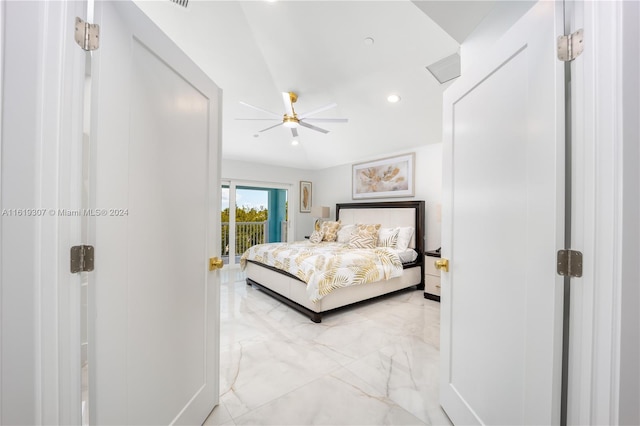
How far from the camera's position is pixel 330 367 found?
1.98 meters

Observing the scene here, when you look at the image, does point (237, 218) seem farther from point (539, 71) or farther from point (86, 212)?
point (539, 71)

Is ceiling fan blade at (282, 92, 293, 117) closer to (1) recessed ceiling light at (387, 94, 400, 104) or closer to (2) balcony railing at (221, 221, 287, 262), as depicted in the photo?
(1) recessed ceiling light at (387, 94, 400, 104)

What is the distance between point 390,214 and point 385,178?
76 centimetres

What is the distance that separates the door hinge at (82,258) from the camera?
0.77 metres

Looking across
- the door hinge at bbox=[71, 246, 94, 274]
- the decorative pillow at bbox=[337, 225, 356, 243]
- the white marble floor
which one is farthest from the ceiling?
the white marble floor

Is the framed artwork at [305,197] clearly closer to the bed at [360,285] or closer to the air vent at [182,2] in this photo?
the bed at [360,285]

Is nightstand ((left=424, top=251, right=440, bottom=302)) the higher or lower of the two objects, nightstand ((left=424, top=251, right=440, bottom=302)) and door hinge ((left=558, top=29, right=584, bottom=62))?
the lower

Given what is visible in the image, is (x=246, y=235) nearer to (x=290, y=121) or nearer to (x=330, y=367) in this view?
(x=290, y=121)

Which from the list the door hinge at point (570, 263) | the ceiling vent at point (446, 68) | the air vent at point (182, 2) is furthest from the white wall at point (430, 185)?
the air vent at point (182, 2)

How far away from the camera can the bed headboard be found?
4.28 metres

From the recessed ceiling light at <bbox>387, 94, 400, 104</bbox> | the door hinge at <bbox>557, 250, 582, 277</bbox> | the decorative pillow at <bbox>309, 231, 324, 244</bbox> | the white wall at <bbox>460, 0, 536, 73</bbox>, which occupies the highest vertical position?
the recessed ceiling light at <bbox>387, 94, 400, 104</bbox>

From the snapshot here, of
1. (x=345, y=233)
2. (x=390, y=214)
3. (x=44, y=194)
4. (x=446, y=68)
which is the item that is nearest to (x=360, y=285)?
(x=345, y=233)

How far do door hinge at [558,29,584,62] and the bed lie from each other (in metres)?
2.45

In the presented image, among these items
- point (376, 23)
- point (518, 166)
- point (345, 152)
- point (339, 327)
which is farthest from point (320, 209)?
point (518, 166)
